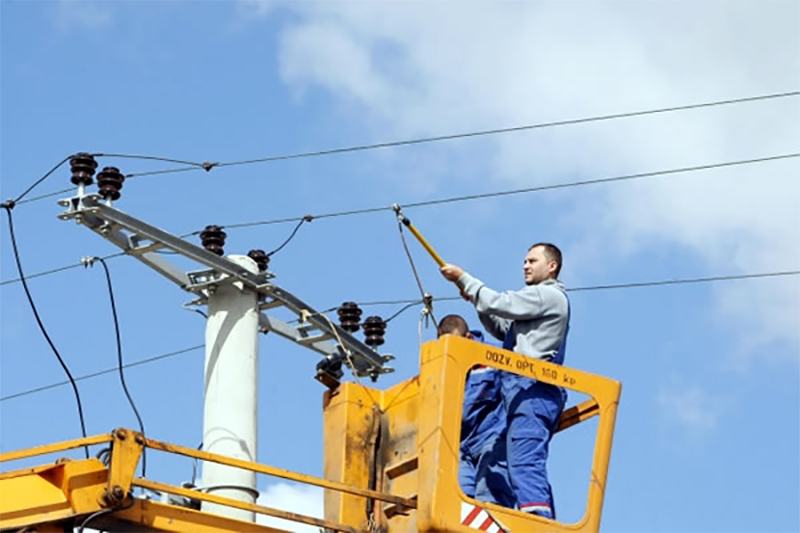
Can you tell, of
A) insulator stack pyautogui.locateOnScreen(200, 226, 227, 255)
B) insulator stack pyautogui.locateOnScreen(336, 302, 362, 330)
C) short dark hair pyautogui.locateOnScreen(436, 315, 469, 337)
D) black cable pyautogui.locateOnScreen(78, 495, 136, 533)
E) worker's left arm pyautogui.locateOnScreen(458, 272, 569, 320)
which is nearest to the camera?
black cable pyautogui.locateOnScreen(78, 495, 136, 533)

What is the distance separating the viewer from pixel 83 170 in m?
14.7

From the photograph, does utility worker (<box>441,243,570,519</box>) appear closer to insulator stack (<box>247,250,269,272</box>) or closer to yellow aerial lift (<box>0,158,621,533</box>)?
yellow aerial lift (<box>0,158,621,533</box>)

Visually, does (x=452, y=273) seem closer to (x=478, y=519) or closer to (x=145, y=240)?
(x=478, y=519)

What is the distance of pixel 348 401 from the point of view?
1220 cm

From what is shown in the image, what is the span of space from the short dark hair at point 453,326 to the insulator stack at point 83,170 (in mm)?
3588

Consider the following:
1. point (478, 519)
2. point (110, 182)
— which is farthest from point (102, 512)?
point (110, 182)

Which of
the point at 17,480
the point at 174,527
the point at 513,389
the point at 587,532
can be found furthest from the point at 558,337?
the point at 17,480

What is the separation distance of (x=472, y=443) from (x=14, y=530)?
9.19ft

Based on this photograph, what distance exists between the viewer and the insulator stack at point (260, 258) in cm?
1573

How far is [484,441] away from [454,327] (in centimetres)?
95

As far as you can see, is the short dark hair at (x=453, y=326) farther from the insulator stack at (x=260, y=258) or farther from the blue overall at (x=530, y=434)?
the insulator stack at (x=260, y=258)

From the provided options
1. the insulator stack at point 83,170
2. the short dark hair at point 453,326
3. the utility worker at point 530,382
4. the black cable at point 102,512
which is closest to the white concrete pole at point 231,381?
the insulator stack at point 83,170

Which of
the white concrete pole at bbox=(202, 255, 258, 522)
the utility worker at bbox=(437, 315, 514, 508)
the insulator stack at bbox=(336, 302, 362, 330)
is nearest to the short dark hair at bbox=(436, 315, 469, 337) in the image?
the utility worker at bbox=(437, 315, 514, 508)

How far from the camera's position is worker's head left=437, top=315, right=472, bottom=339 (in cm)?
1227
